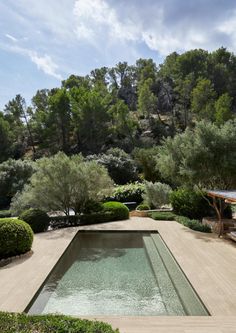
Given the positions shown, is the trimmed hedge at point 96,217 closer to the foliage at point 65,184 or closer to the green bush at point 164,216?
the foliage at point 65,184

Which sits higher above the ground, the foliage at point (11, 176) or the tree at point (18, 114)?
the tree at point (18, 114)

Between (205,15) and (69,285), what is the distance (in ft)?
29.7

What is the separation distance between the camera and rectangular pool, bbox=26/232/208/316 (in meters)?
7.05

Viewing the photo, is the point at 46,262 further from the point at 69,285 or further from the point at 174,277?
the point at 174,277

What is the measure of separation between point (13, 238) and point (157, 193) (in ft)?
45.1

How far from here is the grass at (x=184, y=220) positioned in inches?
603

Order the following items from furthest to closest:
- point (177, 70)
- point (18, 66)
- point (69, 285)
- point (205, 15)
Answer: point (177, 70), point (18, 66), point (205, 15), point (69, 285)

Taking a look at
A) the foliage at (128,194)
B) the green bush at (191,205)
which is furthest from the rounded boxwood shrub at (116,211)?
the foliage at (128,194)

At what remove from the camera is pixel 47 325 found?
13.8 feet

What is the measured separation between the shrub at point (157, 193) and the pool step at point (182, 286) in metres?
10.5

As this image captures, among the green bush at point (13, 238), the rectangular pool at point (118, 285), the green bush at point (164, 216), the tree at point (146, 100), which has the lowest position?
the rectangular pool at point (118, 285)

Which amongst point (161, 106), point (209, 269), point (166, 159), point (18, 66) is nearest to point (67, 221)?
point (166, 159)

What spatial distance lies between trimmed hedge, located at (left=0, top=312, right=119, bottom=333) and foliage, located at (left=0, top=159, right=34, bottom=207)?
92.5 feet

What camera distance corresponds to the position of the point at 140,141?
4581cm
